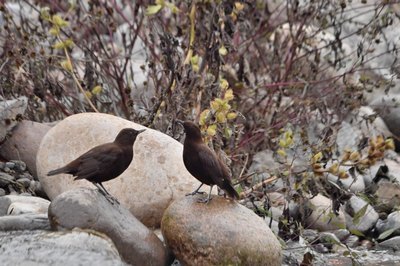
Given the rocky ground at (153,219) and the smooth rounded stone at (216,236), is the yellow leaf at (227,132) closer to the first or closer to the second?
the rocky ground at (153,219)

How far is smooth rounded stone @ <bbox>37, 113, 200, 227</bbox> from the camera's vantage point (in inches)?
288

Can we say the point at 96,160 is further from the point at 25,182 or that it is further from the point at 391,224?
→ the point at 391,224

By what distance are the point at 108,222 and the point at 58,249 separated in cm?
65

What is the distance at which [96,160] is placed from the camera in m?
6.52

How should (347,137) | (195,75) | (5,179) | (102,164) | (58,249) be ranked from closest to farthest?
(58,249) < (102,164) < (5,179) < (195,75) < (347,137)

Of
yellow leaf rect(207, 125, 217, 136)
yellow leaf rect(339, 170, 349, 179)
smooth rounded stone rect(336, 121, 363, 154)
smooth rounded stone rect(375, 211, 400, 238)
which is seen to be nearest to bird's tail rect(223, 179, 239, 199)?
yellow leaf rect(207, 125, 217, 136)

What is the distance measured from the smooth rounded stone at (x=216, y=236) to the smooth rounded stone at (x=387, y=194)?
3.20 metres

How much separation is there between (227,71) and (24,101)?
2.74 meters

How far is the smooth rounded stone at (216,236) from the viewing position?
6457mm

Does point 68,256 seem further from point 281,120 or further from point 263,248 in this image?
point 281,120

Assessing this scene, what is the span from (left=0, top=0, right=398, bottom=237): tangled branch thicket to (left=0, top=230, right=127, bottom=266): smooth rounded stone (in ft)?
6.48

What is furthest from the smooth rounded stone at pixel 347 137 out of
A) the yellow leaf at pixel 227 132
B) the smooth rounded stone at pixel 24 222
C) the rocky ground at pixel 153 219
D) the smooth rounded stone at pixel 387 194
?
the smooth rounded stone at pixel 24 222

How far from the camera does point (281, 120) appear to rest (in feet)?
34.3

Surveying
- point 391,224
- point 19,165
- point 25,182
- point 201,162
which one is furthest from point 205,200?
point 391,224
